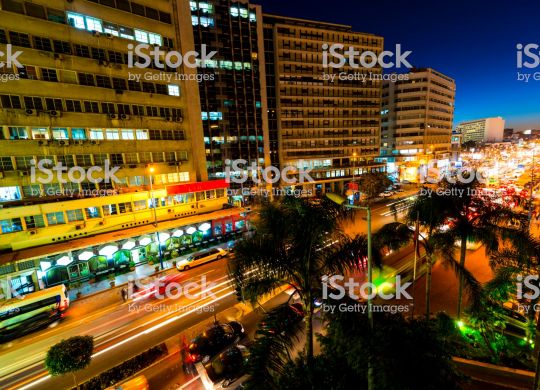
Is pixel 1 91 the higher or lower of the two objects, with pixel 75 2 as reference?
lower

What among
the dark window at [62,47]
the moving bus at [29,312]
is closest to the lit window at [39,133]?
the dark window at [62,47]

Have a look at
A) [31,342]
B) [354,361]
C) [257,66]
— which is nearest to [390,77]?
[257,66]

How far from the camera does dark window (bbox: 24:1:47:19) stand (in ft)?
72.6

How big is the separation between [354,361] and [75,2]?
36768mm

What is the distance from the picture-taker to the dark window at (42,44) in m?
22.7

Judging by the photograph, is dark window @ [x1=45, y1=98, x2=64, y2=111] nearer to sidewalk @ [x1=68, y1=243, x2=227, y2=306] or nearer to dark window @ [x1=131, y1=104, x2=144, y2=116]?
dark window @ [x1=131, y1=104, x2=144, y2=116]

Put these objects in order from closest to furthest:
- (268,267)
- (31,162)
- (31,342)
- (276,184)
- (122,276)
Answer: (268,267) → (31,342) → (31,162) → (122,276) → (276,184)

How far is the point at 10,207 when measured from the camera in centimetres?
2128

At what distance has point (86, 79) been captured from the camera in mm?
25188

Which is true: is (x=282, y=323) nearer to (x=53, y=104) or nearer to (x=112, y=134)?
(x=112, y=134)

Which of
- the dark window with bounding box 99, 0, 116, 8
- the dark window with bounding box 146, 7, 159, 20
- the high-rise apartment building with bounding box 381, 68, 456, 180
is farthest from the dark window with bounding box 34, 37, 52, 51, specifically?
the high-rise apartment building with bounding box 381, 68, 456, 180

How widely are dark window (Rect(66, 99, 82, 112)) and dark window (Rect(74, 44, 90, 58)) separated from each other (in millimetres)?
4837

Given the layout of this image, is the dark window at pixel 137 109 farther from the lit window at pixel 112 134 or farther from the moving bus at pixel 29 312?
the moving bus at pixel 29 312

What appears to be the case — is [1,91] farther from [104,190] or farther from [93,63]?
[104,190]
